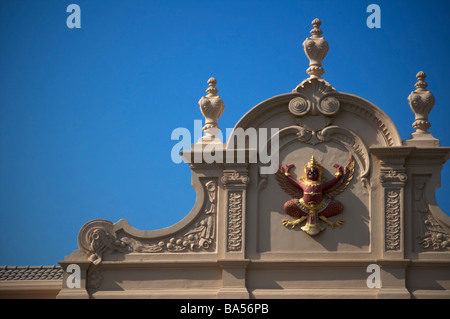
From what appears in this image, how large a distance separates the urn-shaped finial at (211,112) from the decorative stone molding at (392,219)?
12.3 ft

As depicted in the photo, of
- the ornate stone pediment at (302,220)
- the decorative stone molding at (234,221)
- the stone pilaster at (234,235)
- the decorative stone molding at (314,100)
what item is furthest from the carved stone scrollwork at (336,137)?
the decorative stone molding at (234,221)

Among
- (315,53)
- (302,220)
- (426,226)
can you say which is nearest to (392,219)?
(426,226)

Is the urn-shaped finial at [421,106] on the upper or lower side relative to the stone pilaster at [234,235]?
upper

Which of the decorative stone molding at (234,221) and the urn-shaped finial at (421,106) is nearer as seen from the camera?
the decorative stone molding at (234,221)

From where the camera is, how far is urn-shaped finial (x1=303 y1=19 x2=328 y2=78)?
21469 millimetres

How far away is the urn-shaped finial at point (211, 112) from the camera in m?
21.4

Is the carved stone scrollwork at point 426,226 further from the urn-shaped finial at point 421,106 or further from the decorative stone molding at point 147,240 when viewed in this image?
the decorative stone molding at point 147,240

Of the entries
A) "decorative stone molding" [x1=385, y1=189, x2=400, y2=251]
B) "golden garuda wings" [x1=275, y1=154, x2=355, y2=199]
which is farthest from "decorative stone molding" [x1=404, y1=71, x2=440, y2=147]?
"golden garuda wings" [x1=275, y1=154, x2=355, y2=199]

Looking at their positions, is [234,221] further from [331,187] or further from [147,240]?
[331,187]

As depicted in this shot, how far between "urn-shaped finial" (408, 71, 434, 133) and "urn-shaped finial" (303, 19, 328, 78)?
1.95 metres

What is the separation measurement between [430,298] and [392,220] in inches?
66.7

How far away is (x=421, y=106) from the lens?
69.3 feet

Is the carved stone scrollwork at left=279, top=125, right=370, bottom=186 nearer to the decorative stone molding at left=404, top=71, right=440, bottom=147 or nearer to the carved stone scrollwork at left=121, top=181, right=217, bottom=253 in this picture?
the decorative stone molding at left=404, top=71, right=440, bottom=147

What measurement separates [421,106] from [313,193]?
2.84 metres
